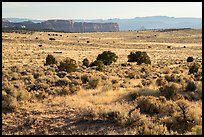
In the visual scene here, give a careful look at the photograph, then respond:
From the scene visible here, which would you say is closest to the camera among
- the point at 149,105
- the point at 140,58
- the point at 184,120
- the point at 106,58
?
the point at 184,120

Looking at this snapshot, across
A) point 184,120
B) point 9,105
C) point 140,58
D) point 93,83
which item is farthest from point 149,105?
point 140,58

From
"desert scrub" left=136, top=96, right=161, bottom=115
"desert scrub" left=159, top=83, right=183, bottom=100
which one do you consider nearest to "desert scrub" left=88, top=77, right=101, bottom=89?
"desert scrub" left=159, top=83, right=183, bottom=100

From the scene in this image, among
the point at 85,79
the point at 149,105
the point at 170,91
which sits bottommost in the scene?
the point at 85,79

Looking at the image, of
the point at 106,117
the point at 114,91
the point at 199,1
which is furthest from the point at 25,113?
the point at 199,1

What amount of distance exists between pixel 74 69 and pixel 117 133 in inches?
616

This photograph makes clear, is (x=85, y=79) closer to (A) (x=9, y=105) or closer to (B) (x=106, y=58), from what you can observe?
(A) (x=9, y=105)

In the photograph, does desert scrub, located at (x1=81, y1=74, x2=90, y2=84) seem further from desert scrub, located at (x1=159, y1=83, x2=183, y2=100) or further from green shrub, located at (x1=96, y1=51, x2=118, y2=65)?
green shrub, located at (x1=96, y1=51, x2=118, y2=65)

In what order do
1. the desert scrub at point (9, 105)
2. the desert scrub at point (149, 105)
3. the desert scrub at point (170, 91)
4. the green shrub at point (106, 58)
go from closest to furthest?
1. the desert scrub at point (149, 105)
2. the desert scrub at point (9, 105)
3. the desert scrub at point (170, 91)
4. the green shrub at point (106, 58)

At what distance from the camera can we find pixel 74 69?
24969 millimetres

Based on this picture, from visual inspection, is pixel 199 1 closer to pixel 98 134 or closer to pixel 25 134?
pixel 98 134

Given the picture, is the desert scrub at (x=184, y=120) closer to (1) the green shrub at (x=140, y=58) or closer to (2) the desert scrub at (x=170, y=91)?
(2) the desert scrub at (x=170, y=91)

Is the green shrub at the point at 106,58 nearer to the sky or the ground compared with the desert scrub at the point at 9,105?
nearer to the ground

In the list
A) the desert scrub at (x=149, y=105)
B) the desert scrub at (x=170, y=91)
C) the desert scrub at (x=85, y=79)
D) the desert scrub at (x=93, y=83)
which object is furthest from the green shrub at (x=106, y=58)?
A: the desert scrub at (x=149, y=105)

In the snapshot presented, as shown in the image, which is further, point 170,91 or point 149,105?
point 170,91
